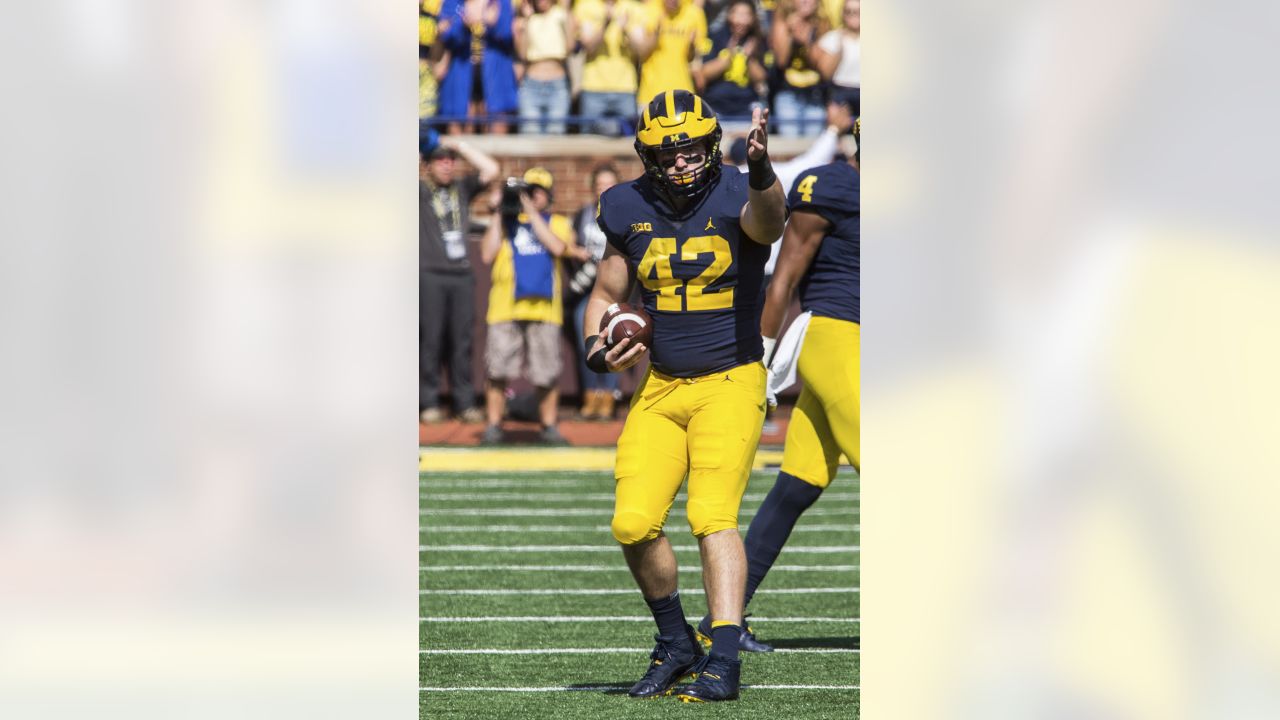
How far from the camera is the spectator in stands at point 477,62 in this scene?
16.4m

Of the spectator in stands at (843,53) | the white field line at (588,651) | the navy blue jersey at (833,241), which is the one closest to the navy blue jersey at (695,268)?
the navy blue jersey at (833,241)

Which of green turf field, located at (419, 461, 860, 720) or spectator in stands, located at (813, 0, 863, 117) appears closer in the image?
green turf field, located at (419, 461, 860, 720)

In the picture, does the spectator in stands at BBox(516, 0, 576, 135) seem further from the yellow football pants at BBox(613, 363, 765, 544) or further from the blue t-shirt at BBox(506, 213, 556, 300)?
the yellow football pants at BBox(613, 363, 765, 544)

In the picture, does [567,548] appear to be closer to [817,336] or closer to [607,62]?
[817,336]

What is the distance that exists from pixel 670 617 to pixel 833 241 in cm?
172

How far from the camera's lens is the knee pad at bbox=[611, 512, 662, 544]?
18.0 ft

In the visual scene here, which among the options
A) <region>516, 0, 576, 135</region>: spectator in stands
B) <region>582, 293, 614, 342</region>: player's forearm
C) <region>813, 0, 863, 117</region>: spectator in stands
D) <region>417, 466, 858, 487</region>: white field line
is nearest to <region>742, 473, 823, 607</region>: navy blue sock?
<region>582, 293, 614, 342</region>: player's forearm

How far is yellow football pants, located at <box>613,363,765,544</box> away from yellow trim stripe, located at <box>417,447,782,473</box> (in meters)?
7.12

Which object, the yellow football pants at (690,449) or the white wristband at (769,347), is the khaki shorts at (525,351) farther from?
the yellow football pants at (690,449)

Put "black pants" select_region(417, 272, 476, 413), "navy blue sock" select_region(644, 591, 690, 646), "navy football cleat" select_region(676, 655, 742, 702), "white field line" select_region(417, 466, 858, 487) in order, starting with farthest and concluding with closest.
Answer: "black pants" select_region(417, 272, 476, 413), "white field line" select_region(417, 466, 858, 487), "navy blue sock" select_region(644, 591, 690, 646), "navy football cleat" select_region(676, 655, 742, 702)

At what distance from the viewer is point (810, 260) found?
21.9 feet
